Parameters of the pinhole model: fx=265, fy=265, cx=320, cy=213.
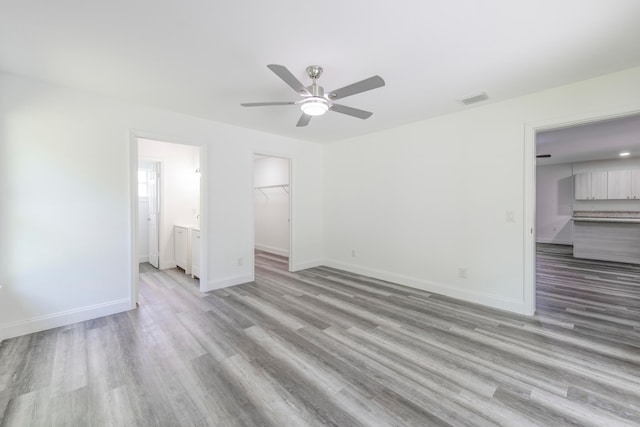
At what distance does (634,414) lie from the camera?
1.61 m

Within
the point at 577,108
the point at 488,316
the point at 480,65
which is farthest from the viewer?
the point at 488,316

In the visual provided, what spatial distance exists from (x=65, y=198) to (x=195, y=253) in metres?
1.86

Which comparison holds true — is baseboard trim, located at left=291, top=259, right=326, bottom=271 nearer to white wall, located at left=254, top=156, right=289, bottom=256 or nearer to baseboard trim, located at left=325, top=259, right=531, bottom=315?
baseboard trim, located at left=325, top=259, right=531, bottom=315

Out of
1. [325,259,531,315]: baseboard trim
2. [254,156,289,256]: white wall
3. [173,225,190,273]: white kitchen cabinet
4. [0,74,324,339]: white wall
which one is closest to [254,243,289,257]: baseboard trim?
[254,156,289,256]: white wall

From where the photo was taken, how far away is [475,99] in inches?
121

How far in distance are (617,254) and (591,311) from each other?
13.9ft

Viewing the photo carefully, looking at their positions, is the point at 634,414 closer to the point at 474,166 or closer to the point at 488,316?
the point at 488,316

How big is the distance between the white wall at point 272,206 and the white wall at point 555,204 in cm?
798

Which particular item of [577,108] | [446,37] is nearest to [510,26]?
[446,37]

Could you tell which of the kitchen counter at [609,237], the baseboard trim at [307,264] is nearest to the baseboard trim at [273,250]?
the baseboard trim at [307,264]

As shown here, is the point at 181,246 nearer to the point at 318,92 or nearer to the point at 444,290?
the point at 318,92

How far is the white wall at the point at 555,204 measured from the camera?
25.9 feet

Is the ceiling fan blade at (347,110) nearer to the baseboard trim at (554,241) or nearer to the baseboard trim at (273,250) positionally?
the baseboard trim at (273,250)

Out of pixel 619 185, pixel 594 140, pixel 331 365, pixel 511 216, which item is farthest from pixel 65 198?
pixel 619 185
